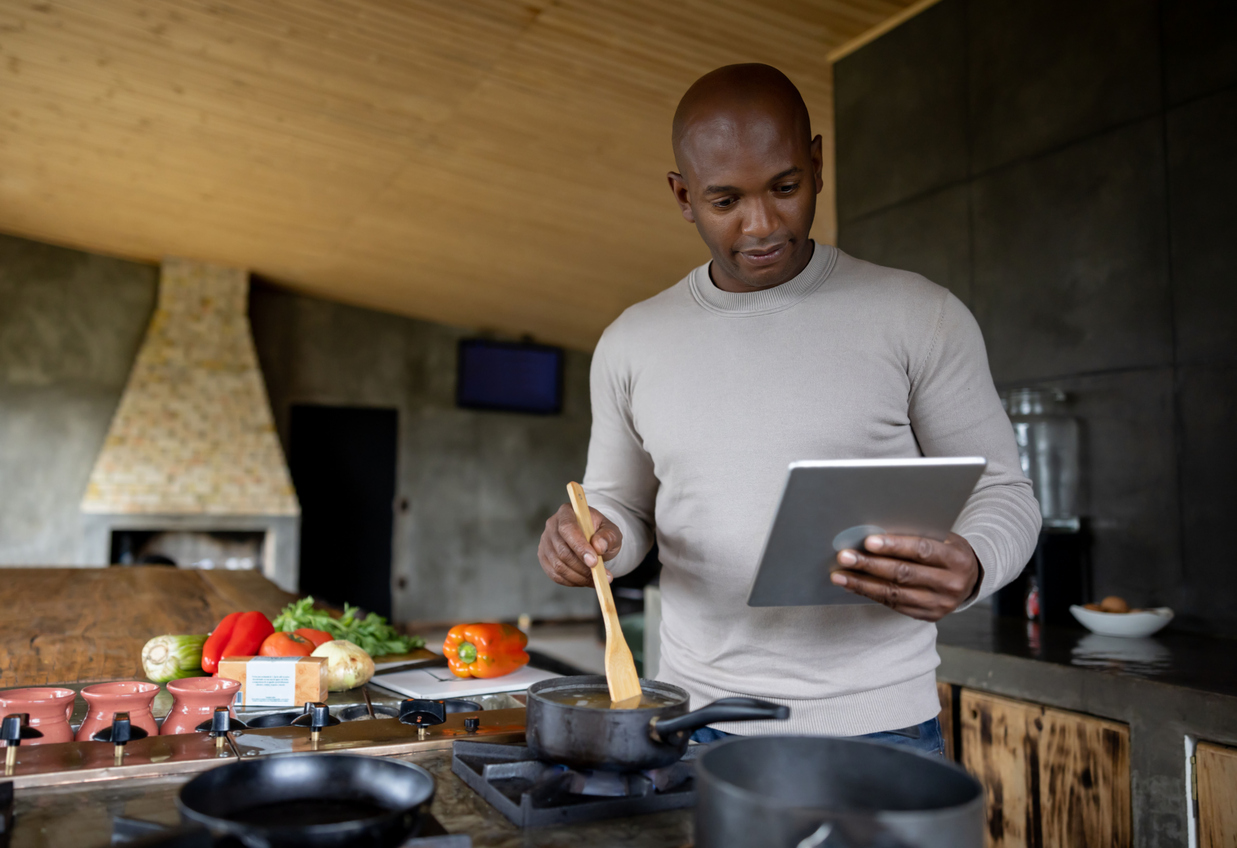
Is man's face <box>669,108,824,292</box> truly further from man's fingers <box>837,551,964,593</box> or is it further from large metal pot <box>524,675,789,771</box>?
large metal pot <box>524,675,789,771</box>

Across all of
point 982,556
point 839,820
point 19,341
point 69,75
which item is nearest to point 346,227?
point 69,75

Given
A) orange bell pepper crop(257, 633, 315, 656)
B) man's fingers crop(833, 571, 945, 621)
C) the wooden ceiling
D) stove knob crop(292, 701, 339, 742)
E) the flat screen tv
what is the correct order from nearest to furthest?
1. man's fingers crop(833, 571, 945, 621)
2. stove knob crop(292, 701, 339, 742)
3. orange bell pepper crop(257, 633, 315, 656)
4. the wooden ceiling
5. the flat screen tv

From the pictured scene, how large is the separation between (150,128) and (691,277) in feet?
13.9

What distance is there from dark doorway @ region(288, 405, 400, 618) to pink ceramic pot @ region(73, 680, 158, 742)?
6.85 m

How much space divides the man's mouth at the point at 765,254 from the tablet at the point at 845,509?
0.44 m

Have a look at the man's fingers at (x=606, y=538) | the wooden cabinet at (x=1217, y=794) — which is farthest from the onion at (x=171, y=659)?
the wooden cabinet at (x=1217, y=794)

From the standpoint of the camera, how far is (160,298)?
6875 mm

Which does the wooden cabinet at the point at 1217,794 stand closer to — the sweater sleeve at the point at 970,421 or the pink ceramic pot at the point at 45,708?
the sweater sleeve at the point at 970,421

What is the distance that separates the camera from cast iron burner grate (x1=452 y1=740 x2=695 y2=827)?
757 mm

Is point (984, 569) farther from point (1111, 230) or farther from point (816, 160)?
point (1111, 230)

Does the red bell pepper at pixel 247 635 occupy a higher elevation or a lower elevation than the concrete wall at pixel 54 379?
lower

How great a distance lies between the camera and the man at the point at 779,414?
3.66 ft

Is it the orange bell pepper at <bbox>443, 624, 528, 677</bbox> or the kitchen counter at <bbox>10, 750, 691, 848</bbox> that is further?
the orange bell pepper at <bbox>443, 624, 528, 677</bbox>

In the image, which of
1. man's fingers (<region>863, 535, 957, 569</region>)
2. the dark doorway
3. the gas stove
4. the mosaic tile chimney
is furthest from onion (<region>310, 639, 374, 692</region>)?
the dark doorway
